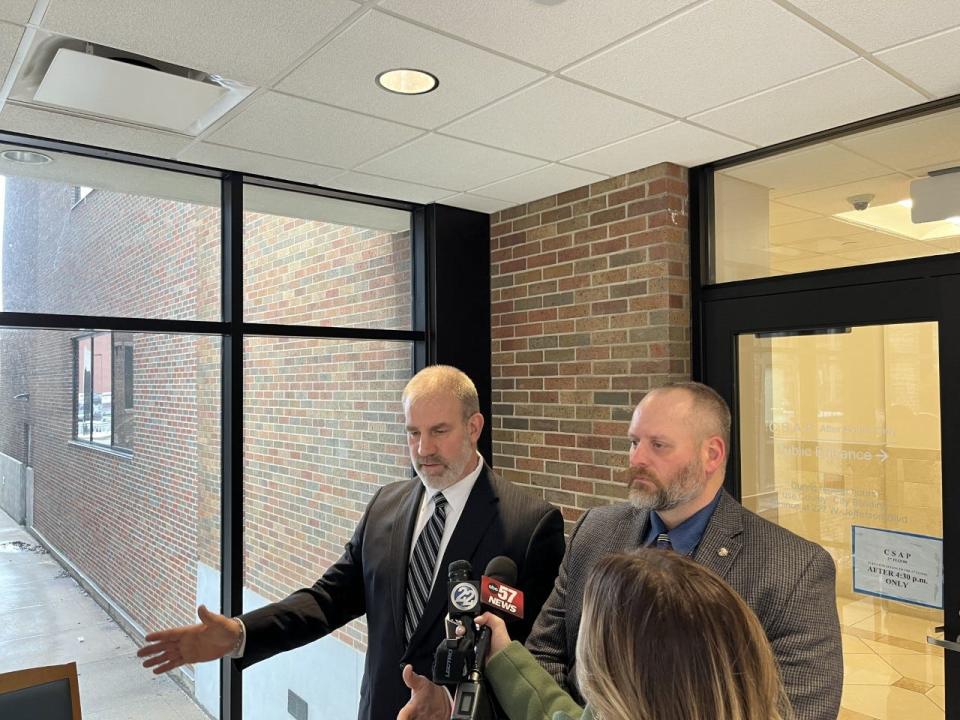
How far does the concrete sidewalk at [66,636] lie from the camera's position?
2744mm

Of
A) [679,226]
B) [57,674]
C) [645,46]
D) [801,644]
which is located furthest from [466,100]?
[57,674]

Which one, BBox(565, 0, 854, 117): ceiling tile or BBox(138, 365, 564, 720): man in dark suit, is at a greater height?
BBox(565, 0, 854, 117): ceiling tile

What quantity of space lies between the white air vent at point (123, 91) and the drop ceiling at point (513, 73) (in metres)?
0.09

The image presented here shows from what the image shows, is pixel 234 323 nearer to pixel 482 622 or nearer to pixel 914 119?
pixel 482 622

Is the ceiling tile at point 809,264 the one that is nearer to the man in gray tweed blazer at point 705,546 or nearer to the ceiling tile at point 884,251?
Result: the ceiling tile at point 884,251

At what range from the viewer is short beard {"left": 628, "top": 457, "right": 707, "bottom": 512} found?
5.40ft

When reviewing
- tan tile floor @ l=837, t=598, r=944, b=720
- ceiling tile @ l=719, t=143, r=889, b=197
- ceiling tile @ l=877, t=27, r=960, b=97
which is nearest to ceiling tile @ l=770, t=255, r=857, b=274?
ceiling tile @ l=719, t=143, r=889, b=197

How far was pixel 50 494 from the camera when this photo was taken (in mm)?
2863

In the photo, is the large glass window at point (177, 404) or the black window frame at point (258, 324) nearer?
the large glass window at point (177, 404)

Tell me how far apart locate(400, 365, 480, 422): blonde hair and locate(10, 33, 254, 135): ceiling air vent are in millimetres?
1096

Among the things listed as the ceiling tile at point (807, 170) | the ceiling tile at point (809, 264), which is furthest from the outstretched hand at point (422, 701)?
the ceiling tile at point (807, 170)

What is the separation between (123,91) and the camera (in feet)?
7.45

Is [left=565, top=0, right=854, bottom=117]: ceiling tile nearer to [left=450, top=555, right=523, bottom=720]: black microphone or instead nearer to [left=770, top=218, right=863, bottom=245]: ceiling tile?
[left=770, top=218, right=863, bottom=245]: ceiling tile

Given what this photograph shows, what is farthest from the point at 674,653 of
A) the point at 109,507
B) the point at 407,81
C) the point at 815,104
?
the point at 109,507
